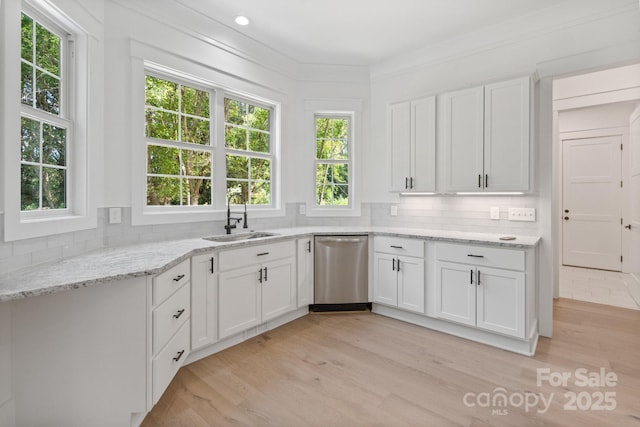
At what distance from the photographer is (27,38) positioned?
188 cm

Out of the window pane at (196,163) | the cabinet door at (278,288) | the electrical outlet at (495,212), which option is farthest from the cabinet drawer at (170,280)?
the electrical outlet at (495,212)

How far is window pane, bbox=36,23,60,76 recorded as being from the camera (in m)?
1.97

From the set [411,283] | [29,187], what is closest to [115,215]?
[29,187]

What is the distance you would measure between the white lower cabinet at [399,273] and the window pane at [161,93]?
7.89 feet

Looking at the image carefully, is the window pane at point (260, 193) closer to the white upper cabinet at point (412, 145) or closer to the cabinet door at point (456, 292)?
the white upper cabinet at point (412, 145)

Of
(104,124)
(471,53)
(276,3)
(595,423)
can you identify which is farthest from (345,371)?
(471,53)

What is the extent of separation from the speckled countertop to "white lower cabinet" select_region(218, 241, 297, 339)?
135 mm

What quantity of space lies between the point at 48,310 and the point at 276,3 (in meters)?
2.80

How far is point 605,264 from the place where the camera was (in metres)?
5.48

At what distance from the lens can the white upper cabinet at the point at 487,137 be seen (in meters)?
2.85

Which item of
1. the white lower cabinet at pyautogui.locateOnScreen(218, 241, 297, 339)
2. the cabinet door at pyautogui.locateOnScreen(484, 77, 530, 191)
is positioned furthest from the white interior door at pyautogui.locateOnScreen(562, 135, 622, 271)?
the white lower cabinet at pyautogui.locateOnScreen(218, 241, 297, 339)

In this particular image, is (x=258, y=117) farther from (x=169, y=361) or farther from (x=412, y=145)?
(x=169, y=361)

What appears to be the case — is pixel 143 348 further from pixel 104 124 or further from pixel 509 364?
pixel 509 364

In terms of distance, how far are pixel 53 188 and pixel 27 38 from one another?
0.88 meters
